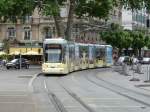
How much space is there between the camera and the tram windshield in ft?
171

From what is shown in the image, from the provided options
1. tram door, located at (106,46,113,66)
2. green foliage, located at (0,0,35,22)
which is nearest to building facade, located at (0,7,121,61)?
tram door, located at (106,46,113,66)

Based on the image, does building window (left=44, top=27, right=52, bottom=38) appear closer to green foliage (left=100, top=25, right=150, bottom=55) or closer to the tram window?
green foliage (left=100, top=25, right=150, bottom=55)

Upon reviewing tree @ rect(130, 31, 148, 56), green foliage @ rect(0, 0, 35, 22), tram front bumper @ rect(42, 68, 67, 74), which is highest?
green foliage @ rect(0, 0, 35, 22)

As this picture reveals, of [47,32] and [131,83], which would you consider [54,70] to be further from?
[47,32]

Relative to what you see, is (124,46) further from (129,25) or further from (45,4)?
(45,4)

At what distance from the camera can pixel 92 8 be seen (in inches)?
2896

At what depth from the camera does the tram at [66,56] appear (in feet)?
171

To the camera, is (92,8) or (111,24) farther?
(111,24)

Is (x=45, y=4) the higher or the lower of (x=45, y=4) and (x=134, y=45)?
the higher

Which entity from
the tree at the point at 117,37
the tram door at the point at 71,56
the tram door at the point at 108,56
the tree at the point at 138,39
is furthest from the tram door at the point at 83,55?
the tree at the point at 138,39

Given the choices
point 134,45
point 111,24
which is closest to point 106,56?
point 111,24

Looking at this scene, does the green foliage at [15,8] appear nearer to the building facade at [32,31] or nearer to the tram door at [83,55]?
the tram door at [83,55]

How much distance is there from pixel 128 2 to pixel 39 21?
36.8 meters

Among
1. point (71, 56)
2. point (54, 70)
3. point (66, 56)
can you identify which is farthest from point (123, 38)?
point (54, 70)
